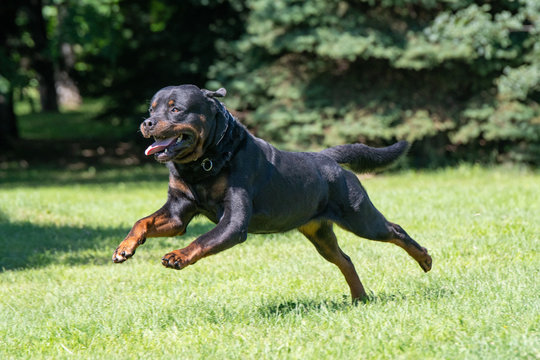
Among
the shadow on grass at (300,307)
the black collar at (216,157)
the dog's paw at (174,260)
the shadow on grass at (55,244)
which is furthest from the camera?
the shadow on grass at (55,244)

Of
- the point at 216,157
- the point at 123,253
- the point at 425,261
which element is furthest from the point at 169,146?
the point at 425,261

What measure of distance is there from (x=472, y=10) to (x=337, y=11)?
3189 millimetres

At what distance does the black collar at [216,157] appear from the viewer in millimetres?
5305

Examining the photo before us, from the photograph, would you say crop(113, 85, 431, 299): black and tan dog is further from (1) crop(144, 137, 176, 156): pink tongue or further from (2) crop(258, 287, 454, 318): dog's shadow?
(2) crop(258, 287, 454, 318): dog's shadow

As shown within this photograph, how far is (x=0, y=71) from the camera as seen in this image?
18.1 metres

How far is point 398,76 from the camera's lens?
1777 cm

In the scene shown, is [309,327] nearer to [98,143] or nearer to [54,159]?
[54,159]

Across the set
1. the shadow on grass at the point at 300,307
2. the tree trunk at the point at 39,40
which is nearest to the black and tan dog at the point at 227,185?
the shadow on grass at the point at 300,307

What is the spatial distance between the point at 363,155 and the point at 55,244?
16.7ft

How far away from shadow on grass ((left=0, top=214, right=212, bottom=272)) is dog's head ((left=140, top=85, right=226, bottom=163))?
4.11 m

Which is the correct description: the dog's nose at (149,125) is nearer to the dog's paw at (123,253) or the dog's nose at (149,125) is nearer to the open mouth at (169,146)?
the open mouth at (169,146)

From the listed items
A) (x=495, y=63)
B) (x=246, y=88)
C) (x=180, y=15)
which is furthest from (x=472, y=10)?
(x=180, y=15)

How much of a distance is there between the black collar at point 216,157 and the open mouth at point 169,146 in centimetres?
20

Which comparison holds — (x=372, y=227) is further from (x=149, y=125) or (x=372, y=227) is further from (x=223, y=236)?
(x=149, y=125)
